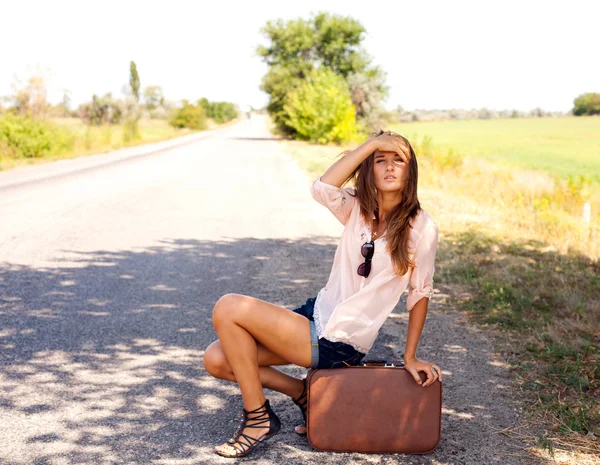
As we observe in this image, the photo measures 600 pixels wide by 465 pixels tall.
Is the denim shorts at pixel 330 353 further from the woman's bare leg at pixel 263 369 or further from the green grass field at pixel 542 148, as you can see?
the green grass field at pixel 542 148

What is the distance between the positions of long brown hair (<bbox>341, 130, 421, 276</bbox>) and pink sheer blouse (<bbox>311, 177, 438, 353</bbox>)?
35mm

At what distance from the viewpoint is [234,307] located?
3.04m

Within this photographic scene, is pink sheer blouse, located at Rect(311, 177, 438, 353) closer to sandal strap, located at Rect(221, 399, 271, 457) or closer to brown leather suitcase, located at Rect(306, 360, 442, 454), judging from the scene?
brown leather suitcase, located at Rect(306, 360, 442, 454)

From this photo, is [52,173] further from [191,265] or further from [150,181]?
[191,265]

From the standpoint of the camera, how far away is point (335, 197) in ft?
10.3

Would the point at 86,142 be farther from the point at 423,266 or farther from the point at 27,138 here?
the point at 423,266

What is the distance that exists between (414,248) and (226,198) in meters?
10.3

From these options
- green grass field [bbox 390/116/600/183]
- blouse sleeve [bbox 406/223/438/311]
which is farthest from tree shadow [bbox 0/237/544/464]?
green grass field [bbox 390/116/600/183]

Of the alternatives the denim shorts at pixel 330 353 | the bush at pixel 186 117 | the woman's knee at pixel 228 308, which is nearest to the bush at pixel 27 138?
the woman's knee at pixel 228 308

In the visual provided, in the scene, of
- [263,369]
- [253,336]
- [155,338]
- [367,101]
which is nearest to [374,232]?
[253,336]

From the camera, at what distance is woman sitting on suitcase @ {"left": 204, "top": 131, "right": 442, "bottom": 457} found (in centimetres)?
301

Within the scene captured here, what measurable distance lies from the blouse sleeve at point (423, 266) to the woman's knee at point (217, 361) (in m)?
0.92

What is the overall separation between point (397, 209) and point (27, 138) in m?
22.5

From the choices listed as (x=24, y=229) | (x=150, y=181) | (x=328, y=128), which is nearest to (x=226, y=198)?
(x=150, y=181)
